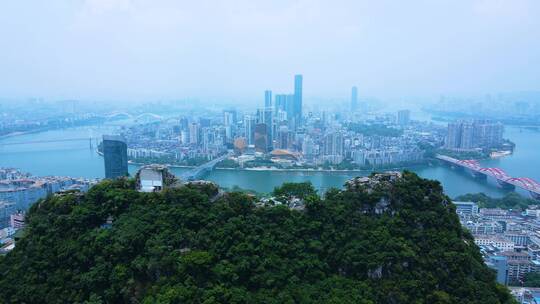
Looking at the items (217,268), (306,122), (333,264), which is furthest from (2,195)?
(306,122)

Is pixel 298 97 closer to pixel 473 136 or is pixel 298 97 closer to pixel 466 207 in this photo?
pixel 473 136

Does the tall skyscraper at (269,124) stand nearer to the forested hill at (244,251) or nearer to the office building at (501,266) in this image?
the office building at (501,266)

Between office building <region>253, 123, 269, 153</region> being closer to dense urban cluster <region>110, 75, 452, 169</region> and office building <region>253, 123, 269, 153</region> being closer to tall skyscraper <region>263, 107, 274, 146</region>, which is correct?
dense urban cluster <region>110, 75, 452, 169</region>

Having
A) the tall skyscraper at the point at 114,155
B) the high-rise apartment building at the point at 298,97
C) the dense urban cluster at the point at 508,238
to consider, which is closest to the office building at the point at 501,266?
the dense urban cluster at the point at 508,238

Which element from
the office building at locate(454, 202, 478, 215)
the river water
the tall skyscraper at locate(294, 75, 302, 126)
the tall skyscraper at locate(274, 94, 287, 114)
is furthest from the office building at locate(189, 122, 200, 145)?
the office building at locate(454, 202, 478, 215)

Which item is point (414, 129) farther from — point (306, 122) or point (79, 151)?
point (79, 151)

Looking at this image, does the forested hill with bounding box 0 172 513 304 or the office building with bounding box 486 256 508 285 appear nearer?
the forested hill with bounding box 0 172 513 304
